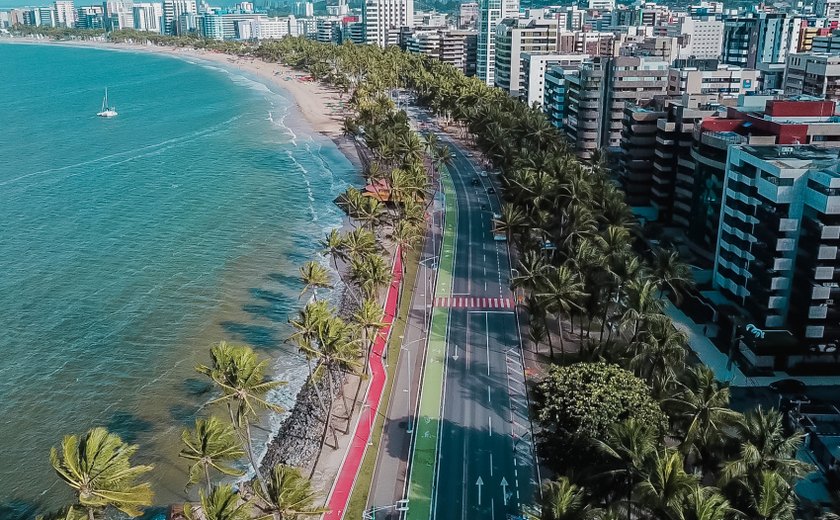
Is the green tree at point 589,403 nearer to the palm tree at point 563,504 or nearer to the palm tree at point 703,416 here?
the palm tree at point 703,416

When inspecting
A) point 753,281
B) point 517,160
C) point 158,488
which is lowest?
point 158,488

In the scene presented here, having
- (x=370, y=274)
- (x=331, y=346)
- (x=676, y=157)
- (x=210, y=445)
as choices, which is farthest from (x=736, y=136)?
(x=210, y=445)

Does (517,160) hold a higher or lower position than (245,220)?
higher

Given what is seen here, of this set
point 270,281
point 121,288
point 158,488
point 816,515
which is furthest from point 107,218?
point 816,515

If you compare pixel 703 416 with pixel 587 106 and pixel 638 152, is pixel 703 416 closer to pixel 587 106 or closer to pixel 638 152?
pixel 638 152

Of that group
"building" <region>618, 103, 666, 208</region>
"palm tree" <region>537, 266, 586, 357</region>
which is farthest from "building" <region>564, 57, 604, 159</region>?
"palm tree" <region>537, 266, 586, 357</region>

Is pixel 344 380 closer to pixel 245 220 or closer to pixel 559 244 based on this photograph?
pixel 559 244
